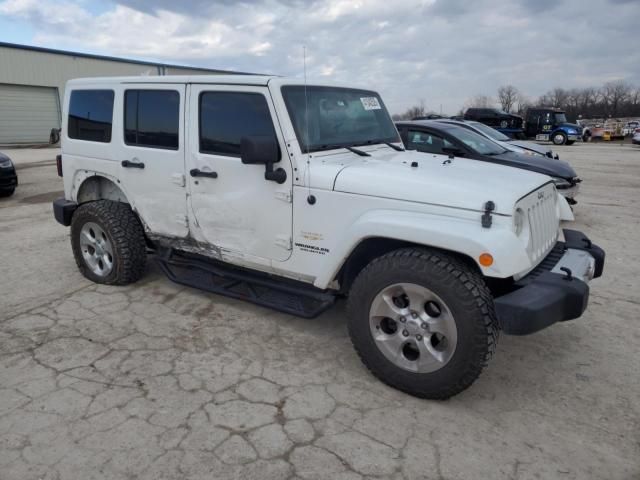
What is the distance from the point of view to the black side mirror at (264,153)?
324 centimetres

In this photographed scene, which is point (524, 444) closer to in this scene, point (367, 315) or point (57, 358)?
point (367, 315)

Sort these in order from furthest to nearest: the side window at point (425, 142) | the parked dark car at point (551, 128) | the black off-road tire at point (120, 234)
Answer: the parked dark car at point (551, 128), the side window at point (425, 142), the black off-road tire at point (120, 234)

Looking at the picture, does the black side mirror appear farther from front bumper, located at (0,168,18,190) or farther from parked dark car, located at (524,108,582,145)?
parked dark car, located at (524,108,582,145)

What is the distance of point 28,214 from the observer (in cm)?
833

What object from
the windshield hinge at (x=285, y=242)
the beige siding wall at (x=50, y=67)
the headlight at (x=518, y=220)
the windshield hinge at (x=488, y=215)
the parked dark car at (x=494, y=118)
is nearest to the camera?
the windshield hinge at (x=488, y=215)

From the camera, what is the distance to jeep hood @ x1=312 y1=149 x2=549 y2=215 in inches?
112

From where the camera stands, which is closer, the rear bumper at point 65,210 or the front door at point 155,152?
the front door at point 155,152

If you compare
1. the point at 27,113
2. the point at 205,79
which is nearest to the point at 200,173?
the point at 205,79

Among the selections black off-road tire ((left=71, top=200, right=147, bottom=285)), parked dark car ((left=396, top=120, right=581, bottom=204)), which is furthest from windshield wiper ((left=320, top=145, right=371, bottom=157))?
parked dark car ((left=396, top=120, right=581, bottom=204))

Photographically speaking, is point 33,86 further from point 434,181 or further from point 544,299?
point 544,299

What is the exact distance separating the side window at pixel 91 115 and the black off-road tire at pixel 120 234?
64cm

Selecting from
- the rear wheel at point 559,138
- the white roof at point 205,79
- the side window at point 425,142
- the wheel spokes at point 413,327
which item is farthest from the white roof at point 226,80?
the rear wheel at point 559,138

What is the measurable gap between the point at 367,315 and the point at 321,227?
2.23 feet

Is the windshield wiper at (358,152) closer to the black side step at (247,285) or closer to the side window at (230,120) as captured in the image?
the side window at (230,120)
